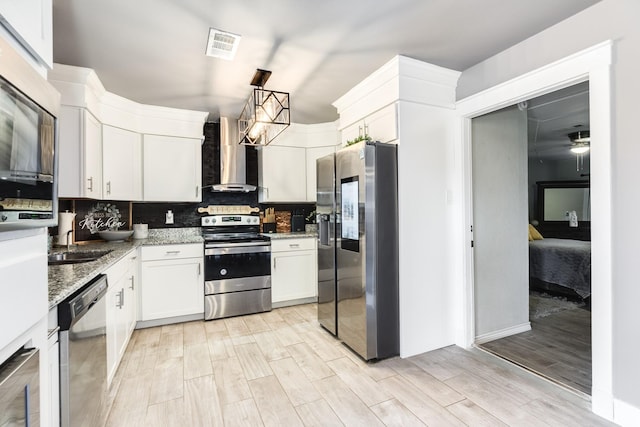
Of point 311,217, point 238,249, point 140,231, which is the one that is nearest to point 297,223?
point 311,217

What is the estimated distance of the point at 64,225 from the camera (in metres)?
2.78

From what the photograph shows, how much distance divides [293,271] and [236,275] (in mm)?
704

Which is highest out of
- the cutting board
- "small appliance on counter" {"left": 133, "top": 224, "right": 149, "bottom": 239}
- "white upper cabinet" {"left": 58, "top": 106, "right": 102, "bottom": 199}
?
"white upper cabinet" {"left": 58, "top": 106, "right": 102, "bottom": 199}

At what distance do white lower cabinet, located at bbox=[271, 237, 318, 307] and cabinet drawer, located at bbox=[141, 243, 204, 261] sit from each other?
0.86 metres

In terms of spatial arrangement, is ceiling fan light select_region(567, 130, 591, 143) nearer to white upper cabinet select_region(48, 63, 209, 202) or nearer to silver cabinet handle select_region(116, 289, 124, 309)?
white upper cabinet select_region(48, 63, 209, 202)

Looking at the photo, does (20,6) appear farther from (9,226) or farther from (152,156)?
(152,156)

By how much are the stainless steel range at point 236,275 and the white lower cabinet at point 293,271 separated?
0.32 feet

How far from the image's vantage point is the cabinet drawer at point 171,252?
10.7ft

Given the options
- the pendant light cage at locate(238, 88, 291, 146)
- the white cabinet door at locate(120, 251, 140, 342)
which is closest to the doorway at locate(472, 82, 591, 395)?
the pendant light cage at locate(238, 88, 291, 146)

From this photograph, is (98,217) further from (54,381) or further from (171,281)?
(54,381)

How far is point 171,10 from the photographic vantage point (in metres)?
1.89

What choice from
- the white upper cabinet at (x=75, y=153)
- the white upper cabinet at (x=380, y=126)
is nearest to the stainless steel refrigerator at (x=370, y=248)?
the white upper cabinet at (x=380, y=126)

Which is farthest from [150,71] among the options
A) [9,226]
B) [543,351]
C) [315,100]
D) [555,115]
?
[555,115]

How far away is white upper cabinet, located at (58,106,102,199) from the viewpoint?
2.60m
